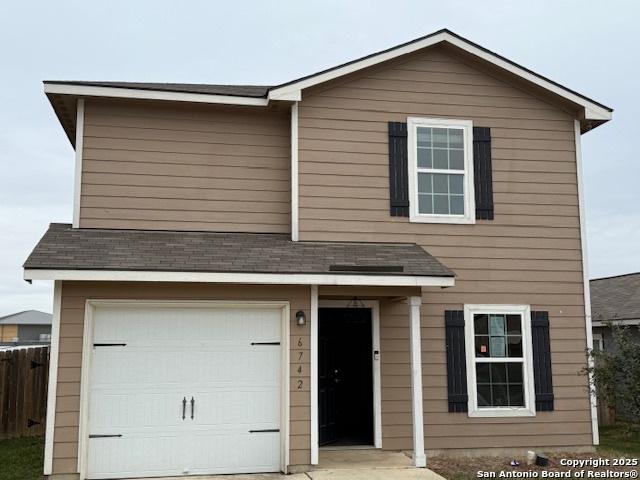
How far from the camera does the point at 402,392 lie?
9148mm

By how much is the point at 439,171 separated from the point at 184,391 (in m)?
4.92

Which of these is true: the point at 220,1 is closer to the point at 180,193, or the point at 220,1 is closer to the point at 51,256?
the point at 180,193

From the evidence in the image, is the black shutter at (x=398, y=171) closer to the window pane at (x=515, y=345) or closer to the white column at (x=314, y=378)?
the white column at (x=314, y=378)

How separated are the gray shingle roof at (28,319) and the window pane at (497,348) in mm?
32053

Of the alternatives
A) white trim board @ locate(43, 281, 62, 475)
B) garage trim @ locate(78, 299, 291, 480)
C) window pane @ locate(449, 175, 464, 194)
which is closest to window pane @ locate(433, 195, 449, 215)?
window pane @ locate(449, 175, 464, 194)

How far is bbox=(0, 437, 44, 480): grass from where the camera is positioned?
8.15 metres

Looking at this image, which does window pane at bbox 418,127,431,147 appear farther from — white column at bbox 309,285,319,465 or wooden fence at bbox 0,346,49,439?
wooden fence at bbox 0,346,49,439

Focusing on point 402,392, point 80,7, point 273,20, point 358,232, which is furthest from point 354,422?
point 273,20

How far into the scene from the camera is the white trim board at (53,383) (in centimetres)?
740

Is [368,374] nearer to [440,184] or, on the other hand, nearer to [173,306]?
[440,184]

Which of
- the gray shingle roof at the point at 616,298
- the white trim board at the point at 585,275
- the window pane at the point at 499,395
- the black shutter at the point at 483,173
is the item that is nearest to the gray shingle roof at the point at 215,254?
the black shutter at the point at 483,173

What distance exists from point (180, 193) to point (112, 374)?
2.78m

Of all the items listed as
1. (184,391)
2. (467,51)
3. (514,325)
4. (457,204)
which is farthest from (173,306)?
(467,51)

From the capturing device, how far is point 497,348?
9.44 metres
